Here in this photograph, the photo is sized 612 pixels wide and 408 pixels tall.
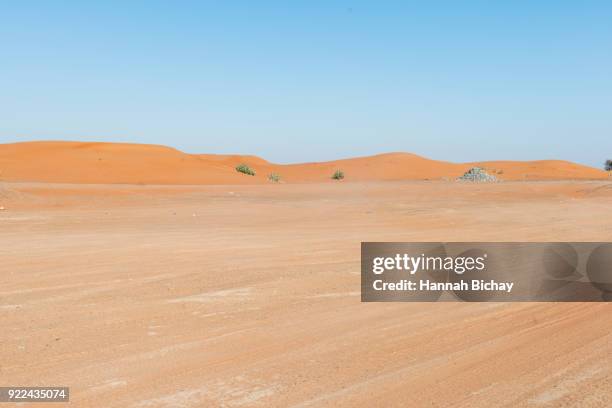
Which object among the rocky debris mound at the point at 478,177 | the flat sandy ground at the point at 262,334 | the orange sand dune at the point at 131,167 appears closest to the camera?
the flat sandy ground at the point at 262,334

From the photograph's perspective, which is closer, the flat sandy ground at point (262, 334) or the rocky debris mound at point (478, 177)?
the flat sandy ground at point (262, 334)

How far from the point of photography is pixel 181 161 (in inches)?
1922

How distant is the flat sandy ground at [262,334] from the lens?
3762 mm

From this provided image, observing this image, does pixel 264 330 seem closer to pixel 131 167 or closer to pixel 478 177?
pixel 478 177

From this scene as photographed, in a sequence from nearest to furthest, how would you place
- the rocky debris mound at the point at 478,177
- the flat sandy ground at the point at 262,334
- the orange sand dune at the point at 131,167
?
the flat sandy ground at the point at 262,334, the rocky debris mound at the point at 478,177, the orange sand dune at the point at 131,167

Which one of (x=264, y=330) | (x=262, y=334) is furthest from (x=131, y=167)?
(x=262, y=334)

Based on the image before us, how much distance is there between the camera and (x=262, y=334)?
16.3 ft

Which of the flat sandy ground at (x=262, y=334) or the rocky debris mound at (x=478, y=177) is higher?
the rocky debris mound at (x=478, y=177)

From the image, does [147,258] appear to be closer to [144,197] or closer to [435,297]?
[435,297]

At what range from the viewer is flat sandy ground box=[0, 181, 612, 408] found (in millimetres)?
3762

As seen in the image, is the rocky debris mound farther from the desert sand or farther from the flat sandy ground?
the flat sandy ground

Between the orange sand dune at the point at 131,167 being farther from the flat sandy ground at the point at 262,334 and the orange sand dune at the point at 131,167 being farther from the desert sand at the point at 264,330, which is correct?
the flat sandy ground at the point at 262,334

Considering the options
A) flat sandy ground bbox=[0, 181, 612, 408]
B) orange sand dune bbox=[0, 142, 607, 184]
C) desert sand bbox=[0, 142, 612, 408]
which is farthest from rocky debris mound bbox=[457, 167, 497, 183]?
flat sandy ground bbox=[0, 181, 612, 408]

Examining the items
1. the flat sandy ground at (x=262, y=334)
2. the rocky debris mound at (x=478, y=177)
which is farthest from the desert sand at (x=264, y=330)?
the rocky debris mound at (x=478, y=177)
